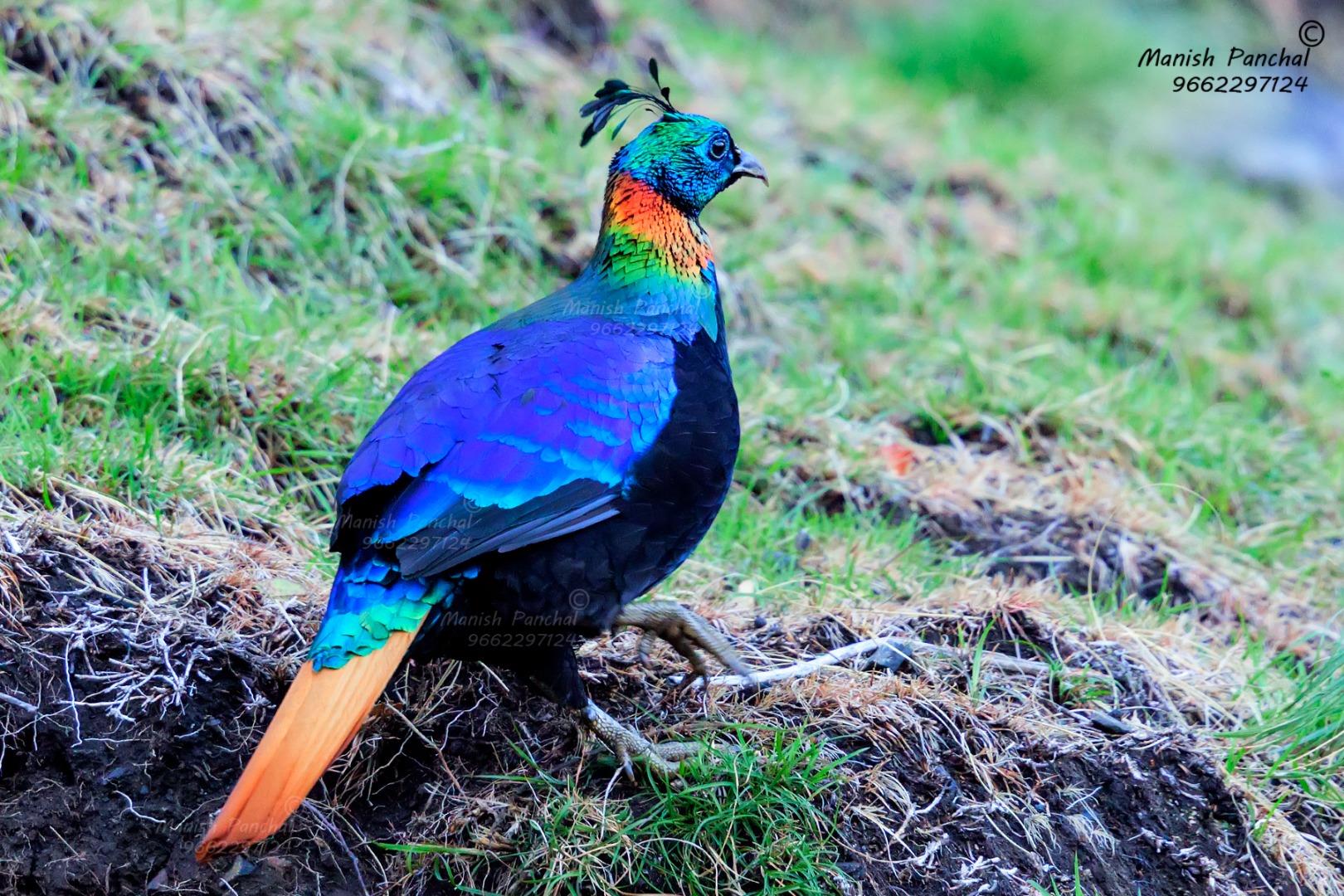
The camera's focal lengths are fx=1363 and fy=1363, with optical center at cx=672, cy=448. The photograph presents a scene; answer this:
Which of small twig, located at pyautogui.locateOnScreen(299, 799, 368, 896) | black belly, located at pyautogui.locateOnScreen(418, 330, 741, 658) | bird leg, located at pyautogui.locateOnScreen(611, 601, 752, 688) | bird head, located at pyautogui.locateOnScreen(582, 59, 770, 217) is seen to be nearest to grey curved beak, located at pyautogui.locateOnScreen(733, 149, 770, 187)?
bird head, located at pyautogui.locateOnScreen(582, 59, 770, 217)

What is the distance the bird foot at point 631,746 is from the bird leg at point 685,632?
0.21 meters

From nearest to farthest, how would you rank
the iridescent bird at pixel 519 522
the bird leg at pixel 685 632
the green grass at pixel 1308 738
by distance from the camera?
the iridescent bird at pixel 519 522 < the bird leg at pixel 685 632 < the green grass at pixel 1308 738

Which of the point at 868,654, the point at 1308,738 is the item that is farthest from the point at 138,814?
the point at 1308,738

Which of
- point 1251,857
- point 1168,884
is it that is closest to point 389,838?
point 1168,884

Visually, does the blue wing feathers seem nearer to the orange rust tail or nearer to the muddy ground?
the orange rust tail

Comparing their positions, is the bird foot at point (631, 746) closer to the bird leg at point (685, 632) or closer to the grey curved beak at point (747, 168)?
the bird leg at point (685, 632)

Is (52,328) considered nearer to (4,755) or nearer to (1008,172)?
(4,755)

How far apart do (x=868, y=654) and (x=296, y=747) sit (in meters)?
1.26

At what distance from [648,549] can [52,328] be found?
1824 millimetres

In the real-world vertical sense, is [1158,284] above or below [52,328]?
above

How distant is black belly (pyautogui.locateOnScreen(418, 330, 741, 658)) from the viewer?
8.04ft

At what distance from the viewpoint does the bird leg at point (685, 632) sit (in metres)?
2.70

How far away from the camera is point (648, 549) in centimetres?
256

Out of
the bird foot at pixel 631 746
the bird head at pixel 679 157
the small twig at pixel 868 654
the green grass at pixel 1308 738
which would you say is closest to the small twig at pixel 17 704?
the bird foot at pixel 631 746
